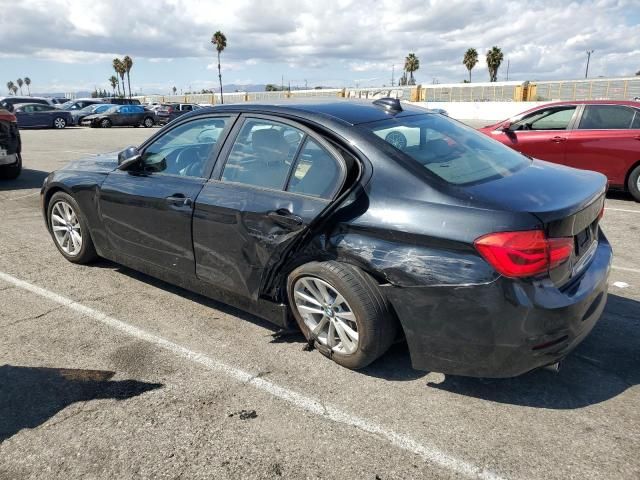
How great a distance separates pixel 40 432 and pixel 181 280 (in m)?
1.54

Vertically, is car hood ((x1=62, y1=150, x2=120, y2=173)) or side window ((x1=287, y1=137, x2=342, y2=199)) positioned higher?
side window ((x1=287, y1=137, x2=342, y2=199))

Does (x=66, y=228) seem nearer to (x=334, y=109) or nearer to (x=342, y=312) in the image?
(x=334, y=109)

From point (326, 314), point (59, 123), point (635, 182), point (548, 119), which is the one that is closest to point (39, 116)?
point (59, 123)

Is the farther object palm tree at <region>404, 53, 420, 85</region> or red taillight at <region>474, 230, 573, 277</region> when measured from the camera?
palm tree at <region>404, 53, 420, 85</region>

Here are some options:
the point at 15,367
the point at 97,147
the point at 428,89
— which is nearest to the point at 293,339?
the point at 15,367

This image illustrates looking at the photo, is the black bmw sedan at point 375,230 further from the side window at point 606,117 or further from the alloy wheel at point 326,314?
the side window at point 606,117

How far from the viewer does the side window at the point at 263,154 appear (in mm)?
3445

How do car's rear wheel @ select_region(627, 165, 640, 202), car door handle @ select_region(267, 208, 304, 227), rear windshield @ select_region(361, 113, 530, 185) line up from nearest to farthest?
rear windshield @ select_region(361, 113, 530, 185) → car door handle @ select_region(267, 208, 304, 227) → car's rear wheel @ select_region(627, 165, 640, 202)

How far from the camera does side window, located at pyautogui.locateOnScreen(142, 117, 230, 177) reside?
389 centimetres

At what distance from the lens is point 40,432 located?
107 inches

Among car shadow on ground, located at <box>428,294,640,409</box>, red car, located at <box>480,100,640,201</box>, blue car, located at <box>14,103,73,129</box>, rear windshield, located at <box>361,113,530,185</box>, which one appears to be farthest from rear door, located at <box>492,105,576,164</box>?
blue car, located at <box>14,103,73,129</box>

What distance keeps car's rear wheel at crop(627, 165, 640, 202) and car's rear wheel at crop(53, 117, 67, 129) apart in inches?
1079

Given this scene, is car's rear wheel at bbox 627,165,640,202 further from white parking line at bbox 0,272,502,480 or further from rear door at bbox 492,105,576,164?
white parking line at bbox 0,272,502,480

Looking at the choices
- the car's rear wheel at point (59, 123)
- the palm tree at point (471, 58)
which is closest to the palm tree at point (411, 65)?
the palm tree at point (471, 58)
